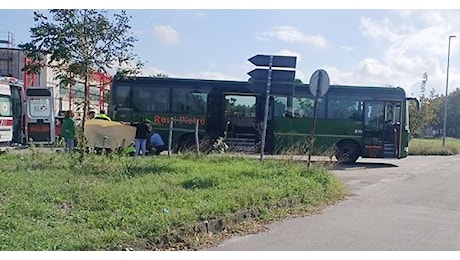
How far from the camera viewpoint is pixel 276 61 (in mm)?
13578

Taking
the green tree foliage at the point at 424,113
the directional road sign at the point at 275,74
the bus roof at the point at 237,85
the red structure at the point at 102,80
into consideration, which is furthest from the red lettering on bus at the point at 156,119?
the green tree foliage at the point at 424,113

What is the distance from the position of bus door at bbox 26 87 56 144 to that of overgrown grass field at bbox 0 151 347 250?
9152 millimetres

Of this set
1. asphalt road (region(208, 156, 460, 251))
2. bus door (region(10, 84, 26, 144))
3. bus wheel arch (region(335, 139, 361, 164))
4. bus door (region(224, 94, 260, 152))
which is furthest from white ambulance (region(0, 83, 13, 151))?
asphalt road (region(208, 156, 460, 251))

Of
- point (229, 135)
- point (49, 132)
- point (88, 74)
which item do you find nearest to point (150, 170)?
point (88, 74)

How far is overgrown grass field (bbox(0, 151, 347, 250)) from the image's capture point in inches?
258

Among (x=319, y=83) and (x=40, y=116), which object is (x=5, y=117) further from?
(x=319, y=83)

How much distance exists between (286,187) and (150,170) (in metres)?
3.23

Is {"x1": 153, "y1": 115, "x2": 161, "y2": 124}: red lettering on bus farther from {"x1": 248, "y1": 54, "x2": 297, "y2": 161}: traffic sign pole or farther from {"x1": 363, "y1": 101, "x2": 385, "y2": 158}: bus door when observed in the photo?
{"x1": 248, "y1": 54, "x2": 297, "y2": 161}: traffic sign pole

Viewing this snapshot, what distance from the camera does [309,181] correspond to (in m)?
11.5

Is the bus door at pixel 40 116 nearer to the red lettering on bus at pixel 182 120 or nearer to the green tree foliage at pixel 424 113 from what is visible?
the red lettering on bus at pixel 182 120

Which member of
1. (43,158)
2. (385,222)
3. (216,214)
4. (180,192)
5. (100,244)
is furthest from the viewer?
(43,158)

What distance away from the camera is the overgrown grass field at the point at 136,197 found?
6.55m

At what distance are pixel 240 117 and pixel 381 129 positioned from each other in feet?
17.8
